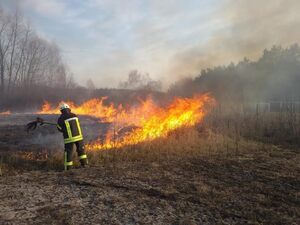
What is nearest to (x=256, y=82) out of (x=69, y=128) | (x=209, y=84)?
(x=209, y=84)

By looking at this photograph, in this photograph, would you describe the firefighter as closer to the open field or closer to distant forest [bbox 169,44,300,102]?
the open field

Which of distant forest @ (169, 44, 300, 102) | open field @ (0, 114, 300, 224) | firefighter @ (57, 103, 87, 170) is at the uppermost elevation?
distant forest @ (169, 44, 300, 102)

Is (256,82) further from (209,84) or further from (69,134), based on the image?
(69,134)

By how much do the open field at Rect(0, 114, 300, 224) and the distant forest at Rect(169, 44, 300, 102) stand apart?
1245cm

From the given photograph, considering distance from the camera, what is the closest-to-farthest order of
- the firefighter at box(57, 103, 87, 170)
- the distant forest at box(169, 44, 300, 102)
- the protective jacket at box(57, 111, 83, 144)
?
the firefighter at box(57, 103, 87, 170) < the protective jacket at box(57, 111, 83, 144) < the distant forest at box(169, 44, 300, 102)

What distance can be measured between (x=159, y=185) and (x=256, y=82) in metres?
23.4

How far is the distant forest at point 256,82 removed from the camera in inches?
979

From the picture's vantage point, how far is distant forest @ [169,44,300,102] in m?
24.9

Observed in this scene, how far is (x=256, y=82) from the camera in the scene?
2814cm

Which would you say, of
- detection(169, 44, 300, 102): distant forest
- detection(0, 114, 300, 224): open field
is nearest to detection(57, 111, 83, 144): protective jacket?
detection(0, 114, 300, 224): open field

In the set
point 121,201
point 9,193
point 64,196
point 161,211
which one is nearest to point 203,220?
point 161,211

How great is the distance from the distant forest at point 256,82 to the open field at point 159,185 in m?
12.4

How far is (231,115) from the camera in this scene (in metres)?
19.5

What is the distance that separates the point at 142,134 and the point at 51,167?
5.49m
